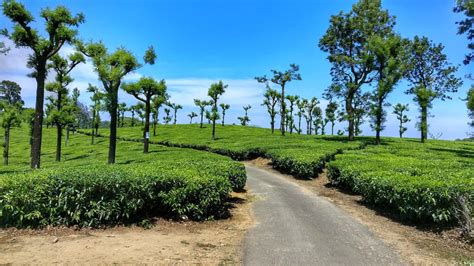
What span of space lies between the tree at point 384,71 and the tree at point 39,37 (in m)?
26.1

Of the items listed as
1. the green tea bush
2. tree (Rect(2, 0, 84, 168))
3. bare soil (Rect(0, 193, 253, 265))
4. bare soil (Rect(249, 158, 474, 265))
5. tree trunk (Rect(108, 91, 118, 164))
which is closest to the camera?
bare soil (Rect(0, 193, 253, 265))

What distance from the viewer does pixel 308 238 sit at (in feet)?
28.7

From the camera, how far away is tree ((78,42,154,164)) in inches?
1011

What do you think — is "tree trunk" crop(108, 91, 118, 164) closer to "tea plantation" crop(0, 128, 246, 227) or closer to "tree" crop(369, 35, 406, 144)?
"tea plantation" crop(0, 128, 246, 227)

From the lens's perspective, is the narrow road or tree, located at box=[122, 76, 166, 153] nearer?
the narrow road

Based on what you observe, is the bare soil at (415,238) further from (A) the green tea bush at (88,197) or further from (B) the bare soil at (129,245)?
(A) the green tea bush at (88,197)

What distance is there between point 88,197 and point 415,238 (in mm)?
8149

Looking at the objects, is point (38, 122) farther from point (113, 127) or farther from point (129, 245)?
point (129, 245)

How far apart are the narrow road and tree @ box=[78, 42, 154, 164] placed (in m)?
15.3

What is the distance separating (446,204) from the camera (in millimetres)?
9672

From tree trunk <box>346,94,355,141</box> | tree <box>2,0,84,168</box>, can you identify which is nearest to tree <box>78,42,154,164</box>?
tree <box>2,0,84,168</box>

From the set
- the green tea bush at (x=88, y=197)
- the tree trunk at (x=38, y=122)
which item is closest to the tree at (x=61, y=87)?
the tree trunk at (x=38, y=122)

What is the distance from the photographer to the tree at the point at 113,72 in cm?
2569

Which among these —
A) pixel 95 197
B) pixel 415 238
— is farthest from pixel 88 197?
pixel 415 238
